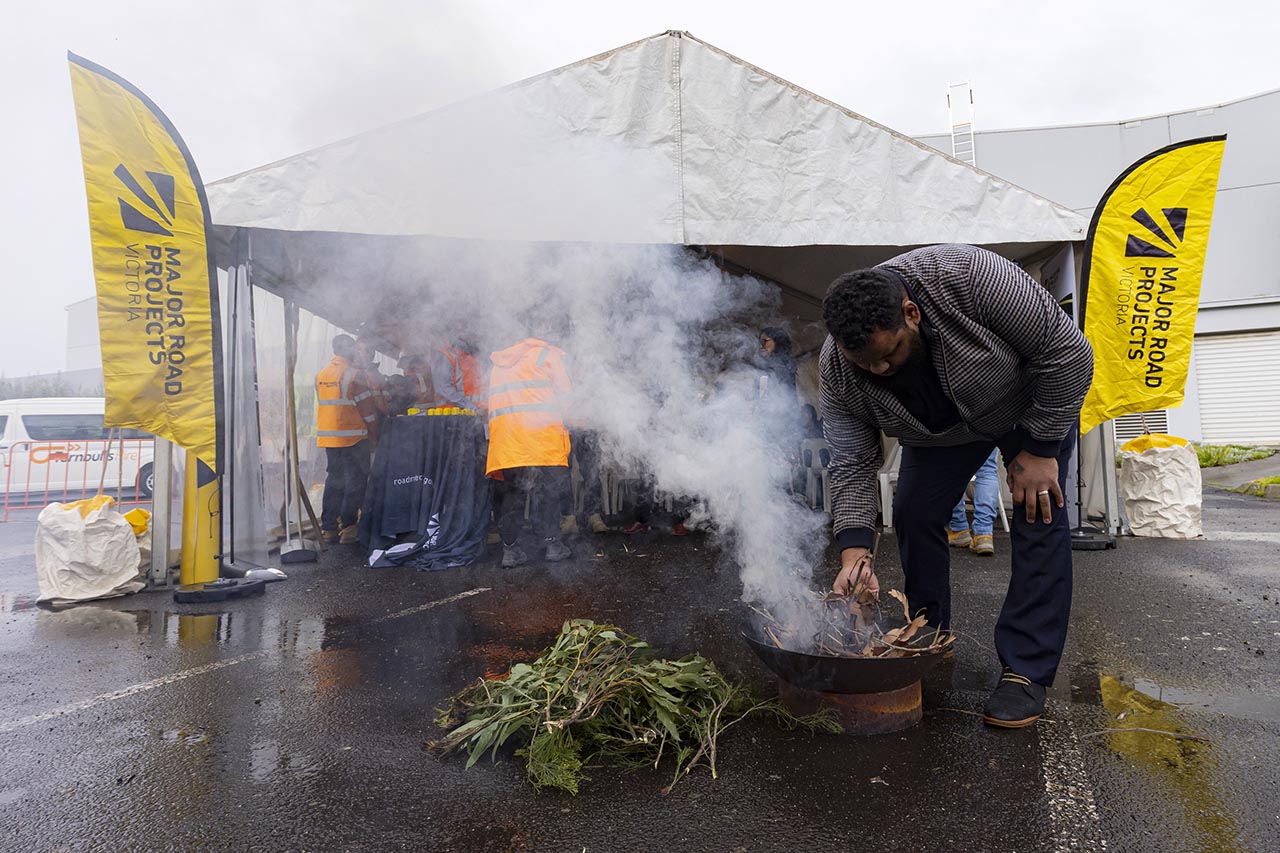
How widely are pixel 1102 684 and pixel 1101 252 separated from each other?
4.04 m

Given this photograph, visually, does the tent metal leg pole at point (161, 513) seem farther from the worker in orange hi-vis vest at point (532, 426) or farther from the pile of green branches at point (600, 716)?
the pile of green branches at point (600, 716)

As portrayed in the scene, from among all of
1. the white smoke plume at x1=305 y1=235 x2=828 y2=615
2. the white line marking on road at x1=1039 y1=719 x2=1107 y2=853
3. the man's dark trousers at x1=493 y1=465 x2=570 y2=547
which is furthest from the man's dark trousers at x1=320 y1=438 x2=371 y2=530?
the white line marking on road at x1=1039 y1=719 x2=1107 y2=853

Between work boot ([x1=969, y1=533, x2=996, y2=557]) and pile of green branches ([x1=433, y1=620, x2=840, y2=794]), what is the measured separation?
3.52 metres

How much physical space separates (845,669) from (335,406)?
5481 millimetres

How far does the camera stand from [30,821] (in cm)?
186

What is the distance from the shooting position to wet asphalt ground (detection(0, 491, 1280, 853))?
1.74 metres

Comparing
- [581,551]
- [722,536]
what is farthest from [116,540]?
[722,536]

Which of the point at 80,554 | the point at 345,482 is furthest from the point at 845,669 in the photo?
the point at 345,482

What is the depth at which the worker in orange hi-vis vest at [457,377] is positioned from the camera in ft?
19.2

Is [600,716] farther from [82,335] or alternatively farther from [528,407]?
[82,335]

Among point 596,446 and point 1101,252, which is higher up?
point 1101,252

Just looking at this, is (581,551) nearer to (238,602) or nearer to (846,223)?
(238,602)

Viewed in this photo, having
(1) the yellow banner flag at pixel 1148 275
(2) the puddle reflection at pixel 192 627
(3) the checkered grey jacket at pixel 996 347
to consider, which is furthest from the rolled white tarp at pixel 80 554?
(1) the yellow banner flag at pixel 1148 275

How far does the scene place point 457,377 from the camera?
5.91 metres
